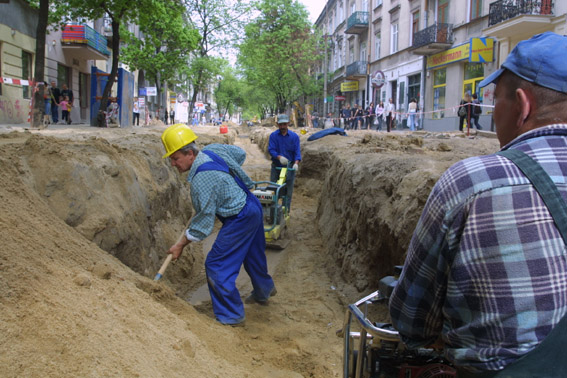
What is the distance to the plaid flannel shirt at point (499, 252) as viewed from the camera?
1.38m

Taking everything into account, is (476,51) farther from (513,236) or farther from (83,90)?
(83,90)

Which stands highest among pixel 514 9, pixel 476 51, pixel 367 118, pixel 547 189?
pixel 514 9

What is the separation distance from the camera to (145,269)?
16.7ft

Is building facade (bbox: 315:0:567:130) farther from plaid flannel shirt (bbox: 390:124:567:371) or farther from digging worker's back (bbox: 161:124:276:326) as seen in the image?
plaid flannel shirt (bbox: 390:124:567:371)

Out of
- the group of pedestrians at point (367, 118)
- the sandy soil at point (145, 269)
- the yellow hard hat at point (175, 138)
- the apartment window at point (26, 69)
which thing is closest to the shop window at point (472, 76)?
the group of pedestrians at point (367, 118)

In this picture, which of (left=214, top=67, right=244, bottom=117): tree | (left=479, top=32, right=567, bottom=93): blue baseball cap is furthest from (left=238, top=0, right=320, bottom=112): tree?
(left=479, top=32, right=567, bottom=93): blue baseball cap

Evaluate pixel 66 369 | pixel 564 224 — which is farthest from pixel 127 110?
pixel 564 224

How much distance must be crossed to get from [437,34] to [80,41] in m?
17.9

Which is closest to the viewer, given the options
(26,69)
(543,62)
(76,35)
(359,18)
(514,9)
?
(543,62)

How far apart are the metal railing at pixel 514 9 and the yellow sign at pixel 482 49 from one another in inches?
30.1

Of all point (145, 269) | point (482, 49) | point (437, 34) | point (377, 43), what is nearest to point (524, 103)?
point (145, 269)

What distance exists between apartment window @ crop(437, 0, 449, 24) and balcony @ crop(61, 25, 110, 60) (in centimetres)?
1830

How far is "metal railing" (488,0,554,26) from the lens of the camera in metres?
17.5

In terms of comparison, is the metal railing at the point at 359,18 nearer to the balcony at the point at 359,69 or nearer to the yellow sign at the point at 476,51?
the balcony at the point at 359,69
